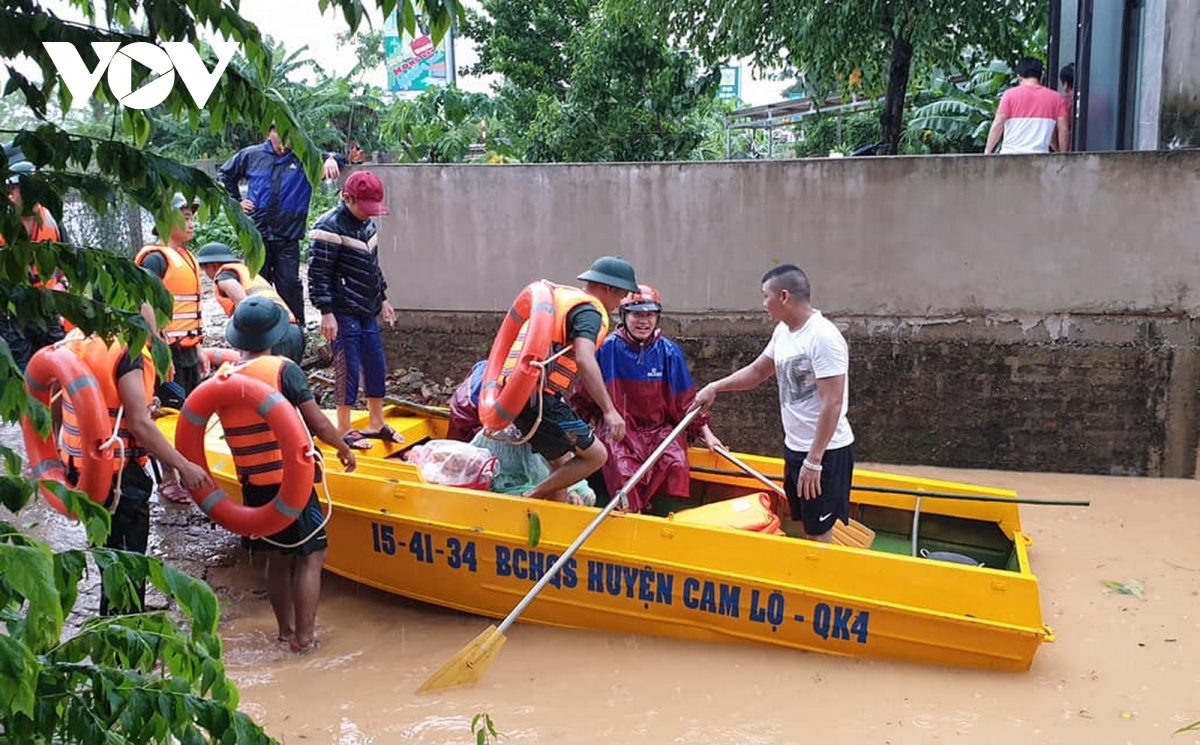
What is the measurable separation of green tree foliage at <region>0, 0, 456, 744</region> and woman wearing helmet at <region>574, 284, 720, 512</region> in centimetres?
333

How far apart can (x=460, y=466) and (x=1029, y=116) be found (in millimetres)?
5666

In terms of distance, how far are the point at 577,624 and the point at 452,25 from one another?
11.1 feet

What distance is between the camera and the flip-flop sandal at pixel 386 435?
584 centimetres

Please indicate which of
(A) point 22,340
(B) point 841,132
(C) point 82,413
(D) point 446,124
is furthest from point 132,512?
(B) point 841,132

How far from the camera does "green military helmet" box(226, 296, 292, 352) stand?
4.36m

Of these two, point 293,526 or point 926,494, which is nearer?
point 293,526

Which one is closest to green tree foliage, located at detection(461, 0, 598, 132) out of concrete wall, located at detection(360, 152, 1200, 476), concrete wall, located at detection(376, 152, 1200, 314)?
concrete wall, located at detection(376, 152, 1200, 314)

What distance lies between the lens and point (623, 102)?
10.5 metres

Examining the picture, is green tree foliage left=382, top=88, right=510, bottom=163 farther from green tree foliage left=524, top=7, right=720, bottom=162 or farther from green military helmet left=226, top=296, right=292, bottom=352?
green military helmet left=226, top=296, right=292, bottom=352

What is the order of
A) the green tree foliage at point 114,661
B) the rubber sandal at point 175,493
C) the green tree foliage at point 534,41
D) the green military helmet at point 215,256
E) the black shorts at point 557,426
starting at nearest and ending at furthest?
1. the green tree foliage at point 114,661
2. the black shorts at point 557,426
3. the rubber sandal at point 175,493
4. the green military helmet at point 215,256
5. the green tree foliage at point 534,41

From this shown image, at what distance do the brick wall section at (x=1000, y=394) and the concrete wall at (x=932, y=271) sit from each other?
10 millimetres

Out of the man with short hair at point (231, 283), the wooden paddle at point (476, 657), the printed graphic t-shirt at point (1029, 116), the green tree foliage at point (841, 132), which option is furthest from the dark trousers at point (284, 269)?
the green tree foliage at point (841, 132)

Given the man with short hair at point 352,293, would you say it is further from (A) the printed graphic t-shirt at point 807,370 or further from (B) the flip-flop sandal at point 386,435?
(A) the printed graphic t-shirt at point 807,370

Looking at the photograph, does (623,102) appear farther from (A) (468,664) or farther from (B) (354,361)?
(A) (468,664)
